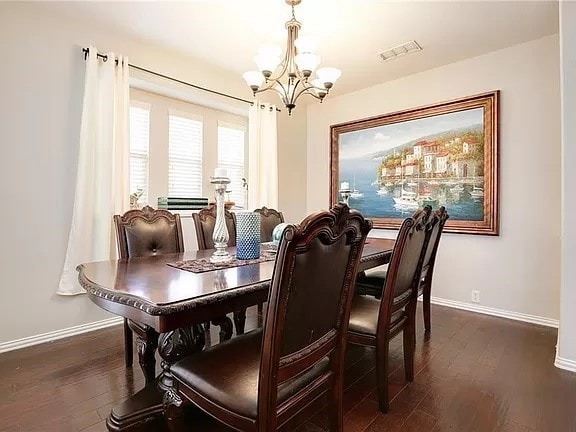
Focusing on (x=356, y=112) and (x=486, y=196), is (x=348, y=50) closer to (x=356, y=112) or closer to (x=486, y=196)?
(x=356, y=112)

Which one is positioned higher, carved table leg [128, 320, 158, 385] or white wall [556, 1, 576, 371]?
white wall [556, 1, 576, 371]

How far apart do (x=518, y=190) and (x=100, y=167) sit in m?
3.83

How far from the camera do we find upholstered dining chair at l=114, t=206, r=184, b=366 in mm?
2289

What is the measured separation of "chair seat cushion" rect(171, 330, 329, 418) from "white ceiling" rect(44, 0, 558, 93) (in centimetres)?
248

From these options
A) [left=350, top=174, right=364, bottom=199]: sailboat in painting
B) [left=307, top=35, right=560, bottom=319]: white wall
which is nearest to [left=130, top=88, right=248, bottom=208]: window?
[left=350, top=174, right=364, bottom=199]: sailboat in painting

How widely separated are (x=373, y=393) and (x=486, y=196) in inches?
95.3

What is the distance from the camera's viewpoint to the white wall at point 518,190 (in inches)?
122

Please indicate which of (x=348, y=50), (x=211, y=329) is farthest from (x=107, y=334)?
(x=348, y=50)

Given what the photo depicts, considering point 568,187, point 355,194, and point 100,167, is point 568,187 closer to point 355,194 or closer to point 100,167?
point 355,194

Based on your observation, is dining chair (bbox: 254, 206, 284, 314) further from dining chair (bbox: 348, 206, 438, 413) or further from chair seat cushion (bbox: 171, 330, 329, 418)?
chair seat cushion (bbox: 171, 330, 329, 418)

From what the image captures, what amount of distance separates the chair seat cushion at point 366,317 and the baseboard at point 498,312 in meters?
1.93

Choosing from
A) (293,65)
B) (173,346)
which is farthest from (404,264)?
(293,65)

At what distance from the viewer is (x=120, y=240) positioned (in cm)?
227

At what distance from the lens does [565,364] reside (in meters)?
2.28
